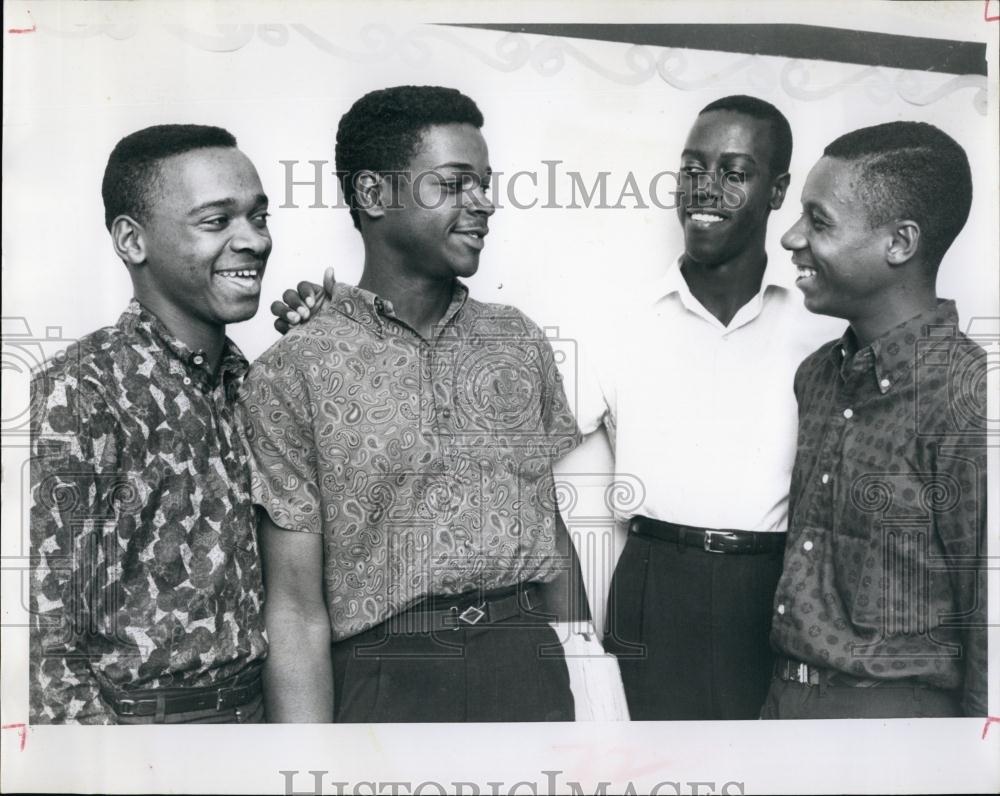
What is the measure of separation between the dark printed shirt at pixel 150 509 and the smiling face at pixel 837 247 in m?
1.92

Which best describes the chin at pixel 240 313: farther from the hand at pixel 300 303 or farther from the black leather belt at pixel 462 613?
the black leather belt at pixel 462 613

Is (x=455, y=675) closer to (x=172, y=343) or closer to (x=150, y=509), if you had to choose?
(x=150, y=509)

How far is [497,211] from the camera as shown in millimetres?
3732

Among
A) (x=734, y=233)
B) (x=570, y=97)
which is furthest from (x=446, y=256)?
(x=734, y=233)

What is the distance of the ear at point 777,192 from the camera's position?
375 cm

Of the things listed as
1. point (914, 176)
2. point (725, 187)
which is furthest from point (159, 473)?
point (914, 176)

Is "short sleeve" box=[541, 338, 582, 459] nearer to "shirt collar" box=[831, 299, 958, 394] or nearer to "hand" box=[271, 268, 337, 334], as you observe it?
"hand" box=[271, 268, 337, 334]

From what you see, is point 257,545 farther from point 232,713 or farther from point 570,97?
point 570,97

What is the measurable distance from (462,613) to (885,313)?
168 cm

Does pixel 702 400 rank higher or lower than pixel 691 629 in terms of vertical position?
higher

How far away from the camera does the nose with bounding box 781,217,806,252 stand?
374 cm

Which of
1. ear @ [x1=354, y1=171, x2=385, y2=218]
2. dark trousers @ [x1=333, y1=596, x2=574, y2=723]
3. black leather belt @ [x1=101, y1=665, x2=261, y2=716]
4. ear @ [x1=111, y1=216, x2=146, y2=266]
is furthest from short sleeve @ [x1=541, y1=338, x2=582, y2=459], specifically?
ear @ [x1=111, y1=216, x2=146, y2=266]

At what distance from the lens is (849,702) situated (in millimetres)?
3727

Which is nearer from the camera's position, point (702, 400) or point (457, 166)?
point (457, 166)
